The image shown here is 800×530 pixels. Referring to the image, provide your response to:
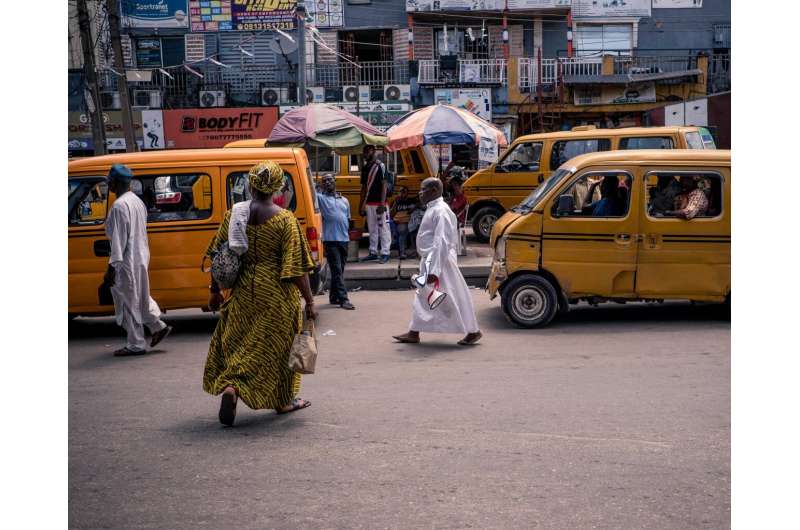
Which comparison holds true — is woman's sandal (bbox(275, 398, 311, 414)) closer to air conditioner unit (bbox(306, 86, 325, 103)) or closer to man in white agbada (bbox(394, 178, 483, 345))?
man in white agbada (bbox(394, 178, 483, 345))

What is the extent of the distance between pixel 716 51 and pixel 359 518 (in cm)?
2967

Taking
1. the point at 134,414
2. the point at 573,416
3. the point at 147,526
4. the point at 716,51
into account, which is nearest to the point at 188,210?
the point at 134,414

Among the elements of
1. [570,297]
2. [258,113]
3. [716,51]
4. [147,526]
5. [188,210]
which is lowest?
[147,526]

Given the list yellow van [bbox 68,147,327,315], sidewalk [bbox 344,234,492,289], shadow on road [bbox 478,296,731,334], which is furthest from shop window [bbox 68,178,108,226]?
sidewalk [bbox 344,234,492,289]

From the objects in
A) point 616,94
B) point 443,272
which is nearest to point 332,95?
point 616,94

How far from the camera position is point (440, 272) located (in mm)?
8852

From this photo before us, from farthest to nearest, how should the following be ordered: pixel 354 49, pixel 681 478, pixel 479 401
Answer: pixel 354 49 → pixel 479 401 → pixel 681 478

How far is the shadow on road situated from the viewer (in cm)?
992

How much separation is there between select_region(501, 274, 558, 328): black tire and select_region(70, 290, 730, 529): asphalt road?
1.53 ft

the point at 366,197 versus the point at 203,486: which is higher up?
the point at 366,197

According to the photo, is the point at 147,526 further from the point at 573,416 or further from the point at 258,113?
the point at 258,113

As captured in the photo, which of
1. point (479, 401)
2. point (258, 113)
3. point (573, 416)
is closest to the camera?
point (573, 416)

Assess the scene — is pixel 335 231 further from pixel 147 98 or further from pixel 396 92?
pixel 147 98

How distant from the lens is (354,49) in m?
32.1
